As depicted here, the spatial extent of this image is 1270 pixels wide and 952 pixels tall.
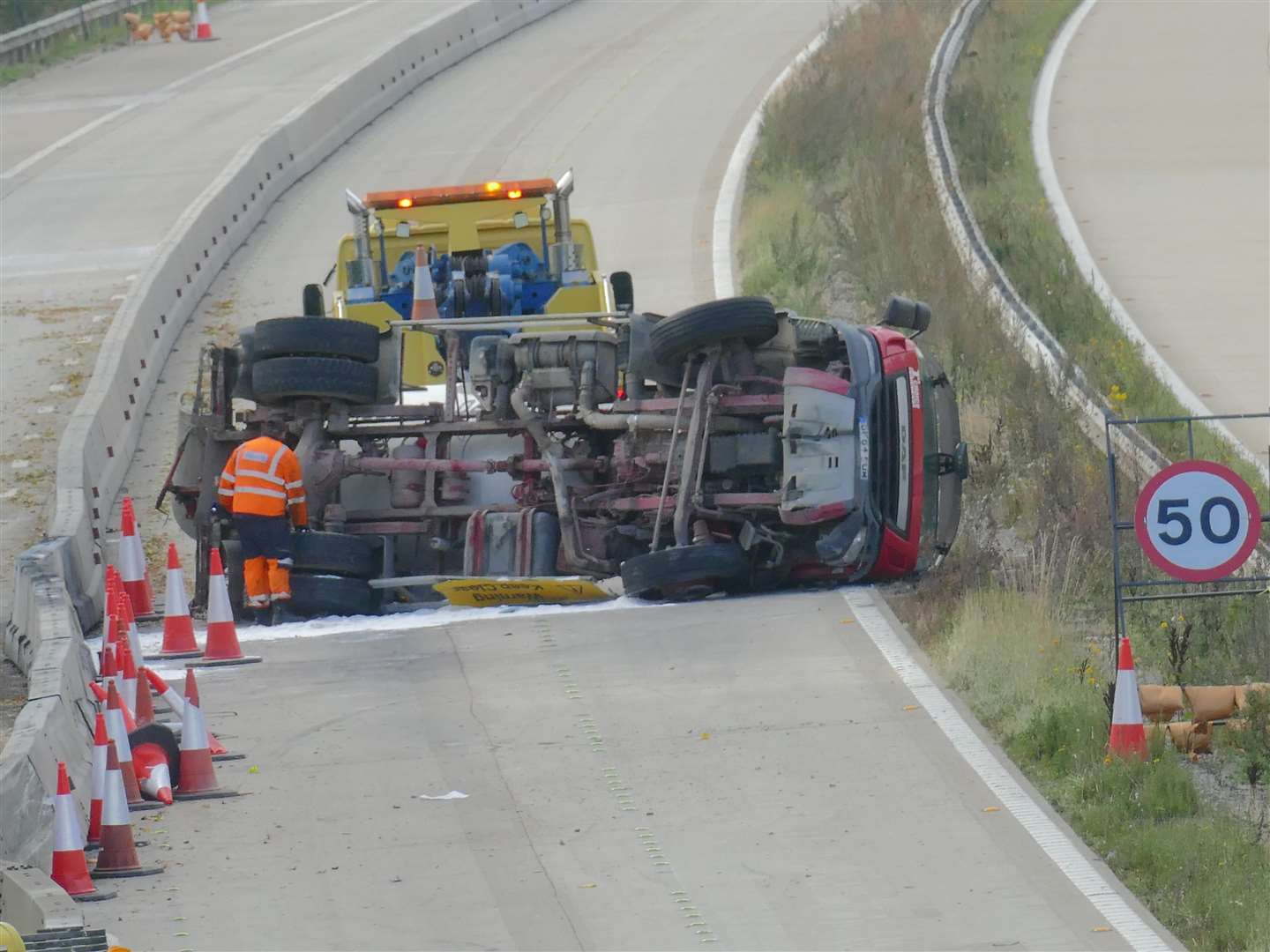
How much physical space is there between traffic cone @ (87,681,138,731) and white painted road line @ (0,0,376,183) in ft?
68.8

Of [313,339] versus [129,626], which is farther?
[313,339]

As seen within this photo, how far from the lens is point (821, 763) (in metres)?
10.5

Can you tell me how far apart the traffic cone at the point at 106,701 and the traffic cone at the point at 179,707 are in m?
0.21

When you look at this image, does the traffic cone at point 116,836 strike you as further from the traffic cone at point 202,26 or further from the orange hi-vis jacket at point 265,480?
the traffic cone at point 202,26

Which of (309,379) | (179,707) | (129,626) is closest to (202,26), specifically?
(309,379)

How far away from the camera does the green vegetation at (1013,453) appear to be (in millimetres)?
9648

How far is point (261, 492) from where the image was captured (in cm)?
1398

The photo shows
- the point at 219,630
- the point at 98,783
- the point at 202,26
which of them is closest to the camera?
the point at 98,783

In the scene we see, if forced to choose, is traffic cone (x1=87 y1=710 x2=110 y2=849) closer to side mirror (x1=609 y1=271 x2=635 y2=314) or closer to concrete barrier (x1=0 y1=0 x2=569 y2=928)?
concrete barrier (x1=0 y1=0 x2=569 y2=928)

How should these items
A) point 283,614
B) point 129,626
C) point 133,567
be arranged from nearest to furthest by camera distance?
1. point 129,626
2. point 283,614
3. point 133,567

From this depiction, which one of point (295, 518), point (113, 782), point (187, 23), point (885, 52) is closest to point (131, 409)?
point (295, 518)

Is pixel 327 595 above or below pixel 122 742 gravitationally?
below

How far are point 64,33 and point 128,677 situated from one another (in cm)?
3342

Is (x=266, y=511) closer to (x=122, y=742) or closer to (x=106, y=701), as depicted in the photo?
(x=106, y=701)
